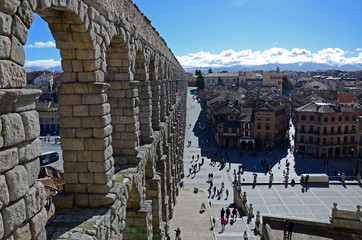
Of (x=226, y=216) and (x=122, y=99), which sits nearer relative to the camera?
(x=122, y=99)

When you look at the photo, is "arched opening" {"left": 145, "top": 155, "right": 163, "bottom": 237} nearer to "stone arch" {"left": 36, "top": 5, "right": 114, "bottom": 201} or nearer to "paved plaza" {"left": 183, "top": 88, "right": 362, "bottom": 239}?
"paved plaza" {"left": 183, "top": 88, "right": 362, "bottom": 239}

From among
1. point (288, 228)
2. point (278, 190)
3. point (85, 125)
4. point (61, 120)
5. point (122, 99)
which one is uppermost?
point (122, 99)

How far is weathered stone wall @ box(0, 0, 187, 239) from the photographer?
497cm

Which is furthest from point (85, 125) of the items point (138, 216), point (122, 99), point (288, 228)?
point (288, 228)

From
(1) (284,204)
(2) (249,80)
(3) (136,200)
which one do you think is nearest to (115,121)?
(3) (136,200)

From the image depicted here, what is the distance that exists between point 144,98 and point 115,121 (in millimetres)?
3558

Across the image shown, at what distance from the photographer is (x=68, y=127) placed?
967 centimetres

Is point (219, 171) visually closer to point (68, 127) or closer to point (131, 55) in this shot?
point (131, 55)

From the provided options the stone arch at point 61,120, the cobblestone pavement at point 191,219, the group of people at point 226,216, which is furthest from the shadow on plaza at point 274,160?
the stone arch at point 61,120

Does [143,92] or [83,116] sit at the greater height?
[143,92]

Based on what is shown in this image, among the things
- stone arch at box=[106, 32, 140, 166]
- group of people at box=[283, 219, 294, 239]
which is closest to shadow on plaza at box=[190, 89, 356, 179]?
group of people at box=[283, 219, 294, 239]

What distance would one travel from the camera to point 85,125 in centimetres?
959

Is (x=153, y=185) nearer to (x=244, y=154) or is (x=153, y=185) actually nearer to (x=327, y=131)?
(x=244, y=154)

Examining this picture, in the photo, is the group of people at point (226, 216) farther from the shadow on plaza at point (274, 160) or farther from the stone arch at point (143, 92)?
the shadow on plaza at point (274, 160)
